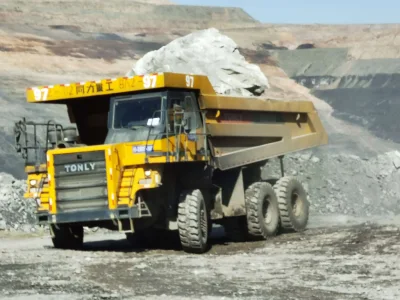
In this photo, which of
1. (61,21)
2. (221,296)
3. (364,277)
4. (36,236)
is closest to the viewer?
(221,296)

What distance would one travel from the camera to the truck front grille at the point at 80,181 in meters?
14.1

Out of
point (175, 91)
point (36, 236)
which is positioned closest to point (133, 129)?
point (175, 91)

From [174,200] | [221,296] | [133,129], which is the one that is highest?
[133,129]

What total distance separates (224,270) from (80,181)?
319 centimetres

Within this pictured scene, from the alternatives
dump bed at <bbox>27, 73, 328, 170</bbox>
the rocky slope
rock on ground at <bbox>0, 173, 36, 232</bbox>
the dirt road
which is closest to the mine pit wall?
the rocky slope

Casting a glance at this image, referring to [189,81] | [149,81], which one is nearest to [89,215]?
[149,81]

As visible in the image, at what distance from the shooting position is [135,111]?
14672 millimetres

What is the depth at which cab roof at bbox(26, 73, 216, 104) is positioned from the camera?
47.1ft

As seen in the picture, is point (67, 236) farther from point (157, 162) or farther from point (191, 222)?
point (157, 162)

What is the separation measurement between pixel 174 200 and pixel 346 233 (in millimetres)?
3296

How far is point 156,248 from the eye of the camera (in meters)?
16.5

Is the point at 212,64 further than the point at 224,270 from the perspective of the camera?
Yes

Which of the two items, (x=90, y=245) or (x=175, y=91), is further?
(x=90, y=245)

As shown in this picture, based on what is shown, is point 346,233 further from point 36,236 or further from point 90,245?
point 36,236
